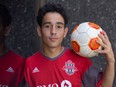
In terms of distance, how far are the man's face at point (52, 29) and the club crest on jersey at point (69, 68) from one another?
138 mm

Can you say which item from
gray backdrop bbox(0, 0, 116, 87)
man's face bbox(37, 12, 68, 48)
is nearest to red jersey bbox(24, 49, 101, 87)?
man's face bbox(37, 12, 68, 48)

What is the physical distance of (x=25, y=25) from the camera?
3627mm

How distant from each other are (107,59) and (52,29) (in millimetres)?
396

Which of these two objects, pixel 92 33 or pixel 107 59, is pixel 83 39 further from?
pixel 107 59

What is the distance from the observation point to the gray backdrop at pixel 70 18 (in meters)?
3.36

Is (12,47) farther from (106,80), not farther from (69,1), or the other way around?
(106,80)

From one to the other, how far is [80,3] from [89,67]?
0.95 meters

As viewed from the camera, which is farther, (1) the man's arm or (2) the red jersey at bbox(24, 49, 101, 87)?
(2) the red jersey at bbox(24, 49, 101, 87)

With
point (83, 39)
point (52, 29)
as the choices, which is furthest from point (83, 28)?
point (52, 29)

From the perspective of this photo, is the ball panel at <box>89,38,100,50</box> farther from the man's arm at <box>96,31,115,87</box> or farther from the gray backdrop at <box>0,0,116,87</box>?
the gray backdrop at <box>0,0,116,87</box>

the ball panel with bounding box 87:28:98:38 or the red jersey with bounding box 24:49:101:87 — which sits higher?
the ball panel with bounding box 87:28:98:38

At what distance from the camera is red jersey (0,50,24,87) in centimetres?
280

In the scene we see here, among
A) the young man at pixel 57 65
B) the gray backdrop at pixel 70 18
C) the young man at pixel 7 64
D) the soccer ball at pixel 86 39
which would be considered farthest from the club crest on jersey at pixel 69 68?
the gray backdrop at pixel 70 18

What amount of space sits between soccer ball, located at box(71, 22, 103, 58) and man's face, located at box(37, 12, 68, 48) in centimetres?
10
